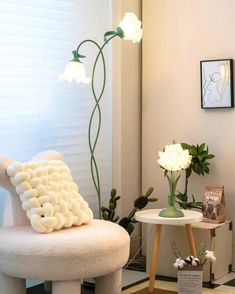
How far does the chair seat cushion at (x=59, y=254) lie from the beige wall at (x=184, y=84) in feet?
4.58

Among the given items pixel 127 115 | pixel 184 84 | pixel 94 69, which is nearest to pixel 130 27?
pixel 94 69

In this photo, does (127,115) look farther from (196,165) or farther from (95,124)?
(196,165)

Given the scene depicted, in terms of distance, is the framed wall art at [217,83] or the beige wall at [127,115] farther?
the beige wall at [127,115]

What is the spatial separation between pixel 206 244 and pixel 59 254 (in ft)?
4.15

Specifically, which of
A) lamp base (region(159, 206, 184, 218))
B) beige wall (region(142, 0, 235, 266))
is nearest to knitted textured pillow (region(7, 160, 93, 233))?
lamp base (region(159, 206, 184, 218))

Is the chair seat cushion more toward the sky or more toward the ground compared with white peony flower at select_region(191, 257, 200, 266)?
more toward the sky

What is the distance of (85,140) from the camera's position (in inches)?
162

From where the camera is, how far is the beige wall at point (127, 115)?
14.3 ft

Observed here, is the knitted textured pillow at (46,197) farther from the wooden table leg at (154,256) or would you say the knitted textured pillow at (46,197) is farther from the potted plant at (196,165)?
the potted plant at (196,165)

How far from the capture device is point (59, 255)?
2883 millimetres

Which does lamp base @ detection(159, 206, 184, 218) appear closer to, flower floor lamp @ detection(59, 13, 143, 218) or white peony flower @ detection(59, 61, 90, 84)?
flower floor lamp @ detection(59, 13, 143, 218)

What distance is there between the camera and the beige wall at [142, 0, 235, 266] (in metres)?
4.16

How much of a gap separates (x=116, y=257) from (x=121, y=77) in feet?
5.54

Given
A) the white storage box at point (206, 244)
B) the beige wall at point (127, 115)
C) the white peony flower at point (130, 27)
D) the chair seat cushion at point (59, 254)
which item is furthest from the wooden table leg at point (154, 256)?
the white peony flower at point (130, 27)
